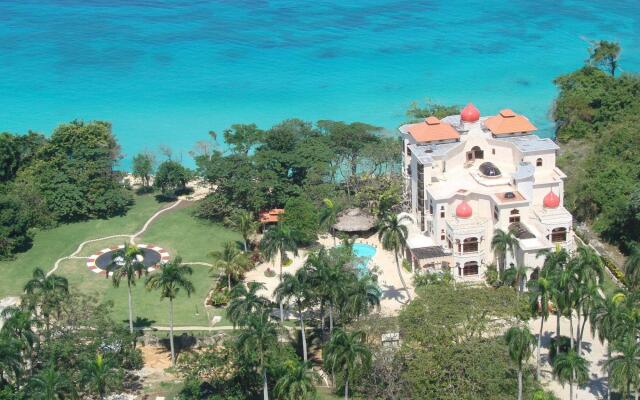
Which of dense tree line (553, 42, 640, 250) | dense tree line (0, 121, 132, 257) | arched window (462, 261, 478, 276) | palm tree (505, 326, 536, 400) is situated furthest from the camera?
dense tree line (0, 121, 132, 257)

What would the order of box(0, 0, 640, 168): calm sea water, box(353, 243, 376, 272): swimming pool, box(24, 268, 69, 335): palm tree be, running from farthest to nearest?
box(0, 0, 640, 168): calm sea water
box(353, 243, 376, 272): swimming pool
box(24, 268, 69, 335): palm tree

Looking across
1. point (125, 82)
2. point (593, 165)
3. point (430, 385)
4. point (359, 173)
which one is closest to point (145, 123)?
point (125, 82)

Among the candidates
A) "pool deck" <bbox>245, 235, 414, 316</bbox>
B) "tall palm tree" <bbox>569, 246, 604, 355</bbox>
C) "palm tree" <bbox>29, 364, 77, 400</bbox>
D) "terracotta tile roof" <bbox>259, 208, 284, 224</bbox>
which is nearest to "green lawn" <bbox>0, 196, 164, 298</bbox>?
"terracotta tile roof" <bbox>259, 208, 284, 224</bbox>

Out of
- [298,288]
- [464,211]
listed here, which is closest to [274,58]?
[464,211]

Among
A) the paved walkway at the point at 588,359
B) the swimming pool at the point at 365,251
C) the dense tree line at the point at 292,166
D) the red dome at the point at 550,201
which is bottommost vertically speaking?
the paved walkway at the point at 588,359

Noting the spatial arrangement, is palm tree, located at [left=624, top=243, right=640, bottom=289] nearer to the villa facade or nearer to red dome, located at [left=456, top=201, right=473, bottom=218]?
the villa facade

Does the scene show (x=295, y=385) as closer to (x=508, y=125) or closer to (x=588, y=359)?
(x=588, y=359)

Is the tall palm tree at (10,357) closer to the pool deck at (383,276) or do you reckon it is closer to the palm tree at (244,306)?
the palm tree at (244,306)

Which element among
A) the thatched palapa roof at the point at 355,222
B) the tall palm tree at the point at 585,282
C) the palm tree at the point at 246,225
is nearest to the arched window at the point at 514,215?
the tall palm tree at the point at 585,282
